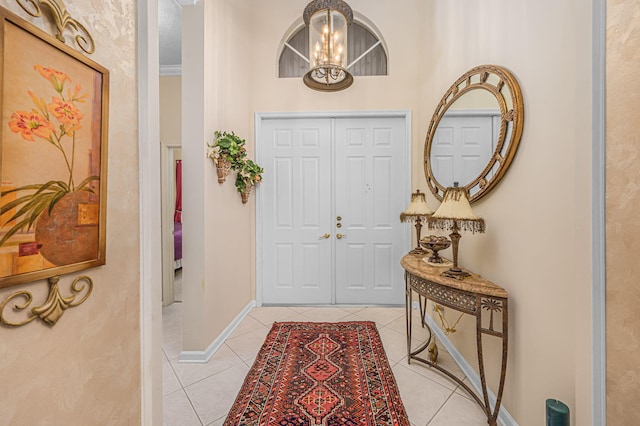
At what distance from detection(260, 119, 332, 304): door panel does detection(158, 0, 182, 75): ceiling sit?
140cm

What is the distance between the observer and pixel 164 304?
10.7ft

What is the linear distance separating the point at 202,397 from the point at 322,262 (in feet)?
6.12

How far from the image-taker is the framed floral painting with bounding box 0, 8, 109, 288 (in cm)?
66

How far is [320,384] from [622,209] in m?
1.85

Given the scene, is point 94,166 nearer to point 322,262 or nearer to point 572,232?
point 572,232

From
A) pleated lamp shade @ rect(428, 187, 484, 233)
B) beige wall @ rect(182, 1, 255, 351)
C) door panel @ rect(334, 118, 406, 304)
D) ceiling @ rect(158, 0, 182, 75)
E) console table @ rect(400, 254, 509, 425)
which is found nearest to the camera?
console table @ rect(400, 254, 509, 425)

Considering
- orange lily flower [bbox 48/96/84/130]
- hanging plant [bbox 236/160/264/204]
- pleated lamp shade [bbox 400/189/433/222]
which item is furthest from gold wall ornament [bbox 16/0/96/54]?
pleated lamp shade [bbox 400/189/433/222]

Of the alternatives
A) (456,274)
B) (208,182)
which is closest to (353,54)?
(208,182)

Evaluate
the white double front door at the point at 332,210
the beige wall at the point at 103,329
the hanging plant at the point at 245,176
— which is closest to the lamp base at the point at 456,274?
the white double front door at the point at 332,210

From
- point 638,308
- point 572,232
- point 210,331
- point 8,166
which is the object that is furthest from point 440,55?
point 210,331

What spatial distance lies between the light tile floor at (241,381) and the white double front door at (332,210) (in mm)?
577

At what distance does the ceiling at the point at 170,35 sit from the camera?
107 inches

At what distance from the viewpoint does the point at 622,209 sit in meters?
0.88

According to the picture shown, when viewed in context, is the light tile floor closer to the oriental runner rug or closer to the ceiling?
the oriental runner rug
